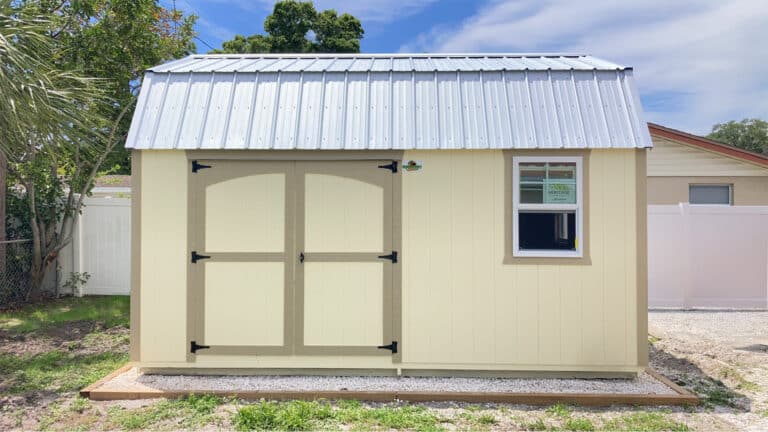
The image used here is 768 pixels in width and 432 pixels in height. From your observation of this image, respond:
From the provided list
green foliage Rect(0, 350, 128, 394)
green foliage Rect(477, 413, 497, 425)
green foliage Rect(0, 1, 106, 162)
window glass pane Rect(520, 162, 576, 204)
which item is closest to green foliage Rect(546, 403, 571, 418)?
green foliage Rect(477, 413, 497, 425)

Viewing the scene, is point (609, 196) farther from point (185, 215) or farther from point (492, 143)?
point (185, 215)

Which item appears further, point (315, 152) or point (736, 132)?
point (736, 132)

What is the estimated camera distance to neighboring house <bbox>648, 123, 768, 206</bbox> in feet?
34.9

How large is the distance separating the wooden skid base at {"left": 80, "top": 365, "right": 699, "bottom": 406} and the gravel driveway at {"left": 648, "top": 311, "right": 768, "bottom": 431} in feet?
1.01

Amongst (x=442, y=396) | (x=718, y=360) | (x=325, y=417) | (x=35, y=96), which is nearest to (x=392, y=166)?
(x=442, y=396)

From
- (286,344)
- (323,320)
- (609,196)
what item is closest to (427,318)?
(323,320)

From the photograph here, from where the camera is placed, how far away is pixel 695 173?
35.0ft

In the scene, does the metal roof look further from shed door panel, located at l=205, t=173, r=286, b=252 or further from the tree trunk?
the tree trunk

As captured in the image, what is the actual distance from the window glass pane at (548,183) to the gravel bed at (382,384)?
5.55ft

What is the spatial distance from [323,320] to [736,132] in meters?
44.5

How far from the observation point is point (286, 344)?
15.1 feet

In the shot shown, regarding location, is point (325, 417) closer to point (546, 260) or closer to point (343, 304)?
point (343, 304)

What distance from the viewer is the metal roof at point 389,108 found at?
177 inches

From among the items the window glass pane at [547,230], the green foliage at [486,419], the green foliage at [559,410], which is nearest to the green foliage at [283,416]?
the green foliage at [486,419]
